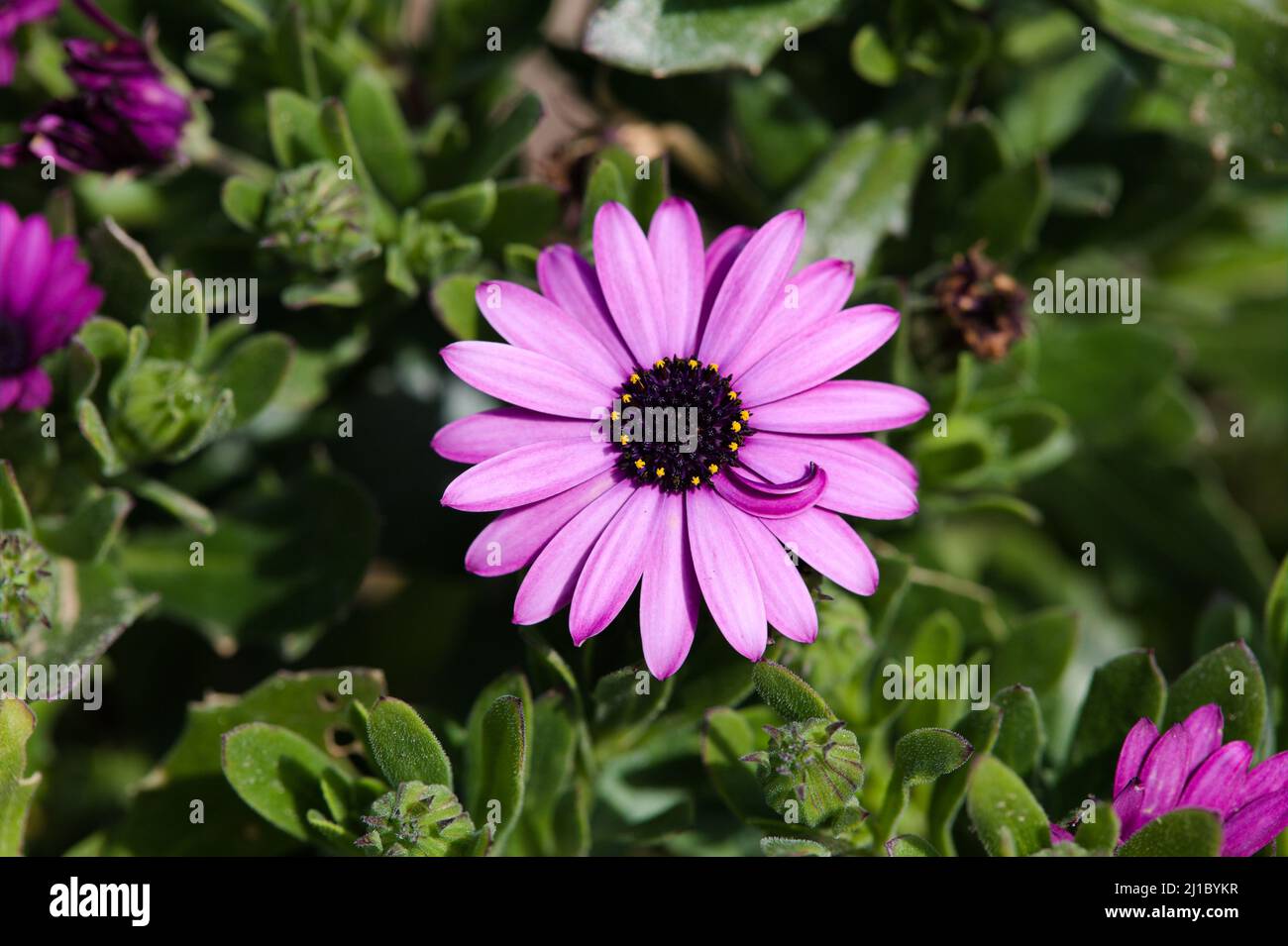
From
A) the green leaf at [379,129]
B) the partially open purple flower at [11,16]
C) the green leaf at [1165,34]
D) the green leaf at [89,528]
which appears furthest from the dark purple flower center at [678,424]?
the partially open purple flower at [11,16]

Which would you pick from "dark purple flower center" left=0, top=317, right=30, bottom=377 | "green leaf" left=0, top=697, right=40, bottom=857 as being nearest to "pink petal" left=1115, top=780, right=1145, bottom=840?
"green leaf" left=0, top=697, right=40, bottom=857

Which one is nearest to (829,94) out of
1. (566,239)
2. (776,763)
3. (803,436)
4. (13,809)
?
(566,239)

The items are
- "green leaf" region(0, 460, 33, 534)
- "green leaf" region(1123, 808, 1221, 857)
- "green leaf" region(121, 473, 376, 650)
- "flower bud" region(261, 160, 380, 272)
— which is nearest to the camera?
"green leaf" region(1123, 808, 1221, 857)

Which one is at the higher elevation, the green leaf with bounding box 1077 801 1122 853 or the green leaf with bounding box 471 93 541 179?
the green leaf with bounding box 471 93 541 179

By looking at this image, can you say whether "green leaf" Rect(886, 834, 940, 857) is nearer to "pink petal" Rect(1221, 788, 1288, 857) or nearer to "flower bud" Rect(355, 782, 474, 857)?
"pink petal" Rect(1221, 788, 1288, 857)

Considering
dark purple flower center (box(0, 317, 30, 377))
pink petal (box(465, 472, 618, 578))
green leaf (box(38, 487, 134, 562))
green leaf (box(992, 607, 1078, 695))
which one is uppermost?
dark purple flower center (box(0, 317, 30, 377))

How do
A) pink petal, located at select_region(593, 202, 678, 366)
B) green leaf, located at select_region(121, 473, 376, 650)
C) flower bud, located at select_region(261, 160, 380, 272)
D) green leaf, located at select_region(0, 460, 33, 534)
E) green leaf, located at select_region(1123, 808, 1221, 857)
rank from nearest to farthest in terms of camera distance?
green leaf, located at select_region(1123, 808, 1221, 857), pink petal, located at select_region(593, 202, 678, 366), green leaf, located at select_region(0, 460, 33, 534), flower bud, located at select_region(261, 160, 380, 272), green leaf, located at select_region(121, 473, 376, 650)

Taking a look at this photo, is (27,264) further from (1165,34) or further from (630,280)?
(1165,34)

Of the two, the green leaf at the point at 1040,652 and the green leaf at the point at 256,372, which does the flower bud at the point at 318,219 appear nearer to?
the green leaf at the point at 256,372
